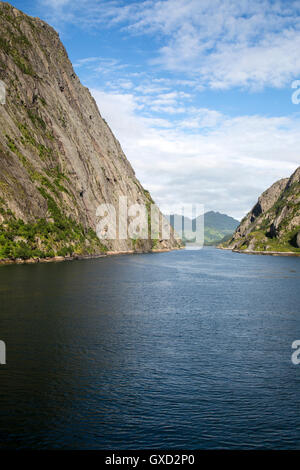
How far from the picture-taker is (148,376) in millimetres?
27312

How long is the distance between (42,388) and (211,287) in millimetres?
55157

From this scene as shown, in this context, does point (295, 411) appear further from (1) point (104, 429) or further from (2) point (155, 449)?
(1) point (104, 429)

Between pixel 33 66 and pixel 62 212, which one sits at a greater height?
pixel 33 66

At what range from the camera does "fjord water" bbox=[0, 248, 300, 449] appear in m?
19.7

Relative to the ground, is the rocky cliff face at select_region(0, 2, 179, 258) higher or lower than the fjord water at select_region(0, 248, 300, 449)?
higher

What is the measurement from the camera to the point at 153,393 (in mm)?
24297

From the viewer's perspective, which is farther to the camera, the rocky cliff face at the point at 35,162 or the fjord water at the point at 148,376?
the rocky cliff face at the point at 35,162

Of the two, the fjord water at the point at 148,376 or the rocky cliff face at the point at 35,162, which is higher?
the rocky cliff face at the point at 35,162

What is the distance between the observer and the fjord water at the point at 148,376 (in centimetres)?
1975

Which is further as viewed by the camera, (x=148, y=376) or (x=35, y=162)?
(x=35, y=162)

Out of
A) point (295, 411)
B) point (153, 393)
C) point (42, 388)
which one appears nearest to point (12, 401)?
point (42, 388)

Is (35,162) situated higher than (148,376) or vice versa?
(35,162)

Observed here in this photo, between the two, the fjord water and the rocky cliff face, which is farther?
the rocky cliff face
